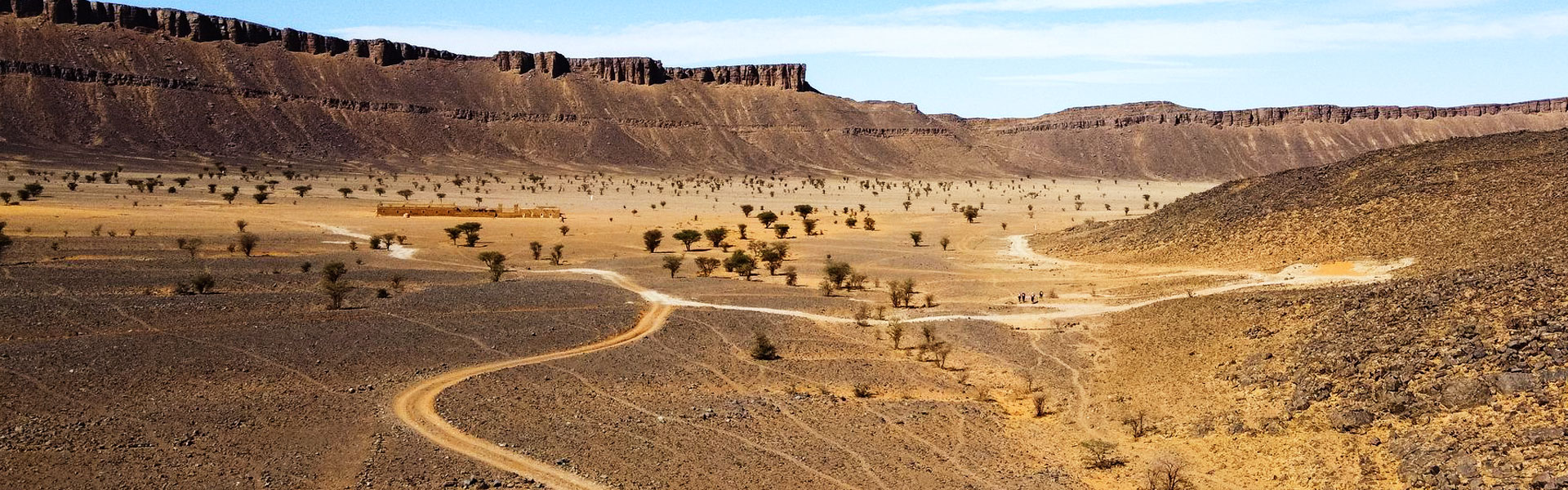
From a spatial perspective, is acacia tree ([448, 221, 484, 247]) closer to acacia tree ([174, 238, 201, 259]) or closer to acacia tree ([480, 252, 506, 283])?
acacia tree ([480, 252, 506, 283])

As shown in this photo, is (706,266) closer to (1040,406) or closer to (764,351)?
(764,351)

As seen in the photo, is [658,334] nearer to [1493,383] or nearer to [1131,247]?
[1493,383]

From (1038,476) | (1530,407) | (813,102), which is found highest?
(813,102)

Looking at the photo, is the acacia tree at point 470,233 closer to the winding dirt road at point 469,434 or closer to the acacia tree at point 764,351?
the winding dirt road at point 469,434

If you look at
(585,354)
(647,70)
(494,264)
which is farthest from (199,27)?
(585,354)

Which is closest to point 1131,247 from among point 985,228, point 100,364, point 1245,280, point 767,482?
point 1245,280
